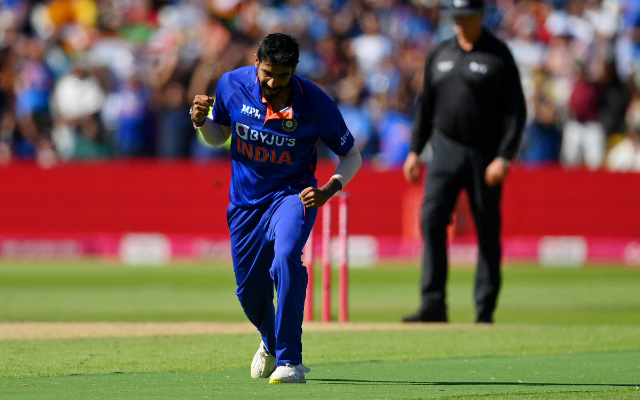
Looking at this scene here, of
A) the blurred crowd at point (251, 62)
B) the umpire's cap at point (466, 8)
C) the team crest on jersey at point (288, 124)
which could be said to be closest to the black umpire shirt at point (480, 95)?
the umpire's cap at point (466, 8)

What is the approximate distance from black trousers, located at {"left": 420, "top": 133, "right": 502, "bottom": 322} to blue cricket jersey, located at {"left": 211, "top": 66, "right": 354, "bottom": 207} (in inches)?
151

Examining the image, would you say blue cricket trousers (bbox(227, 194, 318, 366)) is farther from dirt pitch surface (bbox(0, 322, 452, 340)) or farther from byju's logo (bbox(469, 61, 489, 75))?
byju's logo (bbox(469, 61, 489, 75))

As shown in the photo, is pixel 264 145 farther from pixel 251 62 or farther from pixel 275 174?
pixel 251 62

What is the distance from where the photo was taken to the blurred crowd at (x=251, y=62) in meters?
21.7

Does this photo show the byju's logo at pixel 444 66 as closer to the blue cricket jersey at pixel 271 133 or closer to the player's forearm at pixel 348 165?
the player's forearm at pixel 348 165

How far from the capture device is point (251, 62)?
21625 mm

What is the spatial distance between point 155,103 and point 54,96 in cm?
181

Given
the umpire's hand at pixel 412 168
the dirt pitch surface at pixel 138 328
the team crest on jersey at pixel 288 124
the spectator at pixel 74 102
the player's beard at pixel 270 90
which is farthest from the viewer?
the spectator at pixel 74 102

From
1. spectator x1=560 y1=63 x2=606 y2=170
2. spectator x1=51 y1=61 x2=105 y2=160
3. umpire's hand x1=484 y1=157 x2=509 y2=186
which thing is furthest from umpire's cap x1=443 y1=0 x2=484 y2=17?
spectator x1=51 y1=61 x2=105 y2=160

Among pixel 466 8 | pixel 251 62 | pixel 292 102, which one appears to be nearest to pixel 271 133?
pixel 292 102

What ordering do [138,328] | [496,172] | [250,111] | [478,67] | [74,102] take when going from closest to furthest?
1. [250,111]
2. [138,328]
3. [496,172]
4. [478,67]
5. [74,102]

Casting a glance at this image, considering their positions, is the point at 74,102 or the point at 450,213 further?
the point at 74,102

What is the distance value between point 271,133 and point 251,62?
14.4 metres

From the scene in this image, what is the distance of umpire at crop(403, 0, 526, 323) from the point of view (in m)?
11.2
